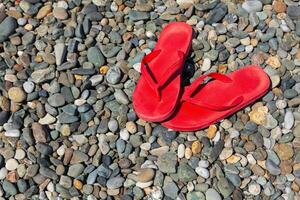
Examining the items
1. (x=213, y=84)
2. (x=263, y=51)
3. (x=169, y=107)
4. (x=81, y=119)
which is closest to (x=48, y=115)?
(x=81, y=119)

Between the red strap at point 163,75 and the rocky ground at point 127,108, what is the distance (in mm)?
84

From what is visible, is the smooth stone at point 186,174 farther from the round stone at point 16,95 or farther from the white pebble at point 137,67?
the round stone at point 16,95

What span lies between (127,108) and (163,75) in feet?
0.69

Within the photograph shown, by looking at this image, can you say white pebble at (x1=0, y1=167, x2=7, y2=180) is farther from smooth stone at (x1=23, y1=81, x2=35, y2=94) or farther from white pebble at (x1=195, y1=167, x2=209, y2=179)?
white pebble at (x1=195, y1=167, x2=209, y2=179)

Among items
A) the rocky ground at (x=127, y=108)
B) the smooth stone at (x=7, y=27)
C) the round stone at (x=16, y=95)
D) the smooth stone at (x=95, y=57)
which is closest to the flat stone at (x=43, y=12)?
the rocky ground at (x=127, y=108)

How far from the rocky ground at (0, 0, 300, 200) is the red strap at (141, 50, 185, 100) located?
0.08 m

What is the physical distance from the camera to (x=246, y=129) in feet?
7.88

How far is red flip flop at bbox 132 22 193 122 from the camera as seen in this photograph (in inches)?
93.6

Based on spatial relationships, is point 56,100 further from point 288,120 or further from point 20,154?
point 288,120

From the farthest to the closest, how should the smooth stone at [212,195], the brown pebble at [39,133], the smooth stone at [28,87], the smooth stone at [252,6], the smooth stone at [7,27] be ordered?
1. the smooth stone at [252,6]
2. the smooth stone at [7,27]
3. the smooth stone at [28,87]
4. the brown pebble at [39,133]
5. the smooth stone at [212,195]

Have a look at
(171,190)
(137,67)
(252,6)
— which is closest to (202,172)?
(171,190)

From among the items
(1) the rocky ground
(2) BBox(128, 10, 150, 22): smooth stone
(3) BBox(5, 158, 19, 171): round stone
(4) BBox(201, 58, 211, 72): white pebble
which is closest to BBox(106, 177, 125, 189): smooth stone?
(1) the rocky ground

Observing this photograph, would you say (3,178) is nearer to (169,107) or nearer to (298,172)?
(169,107)

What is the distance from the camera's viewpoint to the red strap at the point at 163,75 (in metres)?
2.39
